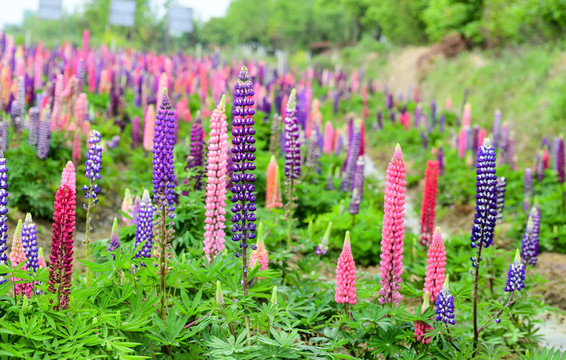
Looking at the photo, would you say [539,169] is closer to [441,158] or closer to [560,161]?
[560,161]

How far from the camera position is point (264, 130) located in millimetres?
9789

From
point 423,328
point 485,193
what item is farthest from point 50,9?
point 423,328

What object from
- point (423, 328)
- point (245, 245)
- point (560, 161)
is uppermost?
point (560, 161)

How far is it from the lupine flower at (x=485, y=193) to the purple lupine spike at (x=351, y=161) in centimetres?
400

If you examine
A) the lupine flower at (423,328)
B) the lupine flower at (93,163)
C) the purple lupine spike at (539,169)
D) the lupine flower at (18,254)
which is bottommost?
the lupine flower at (423,328)

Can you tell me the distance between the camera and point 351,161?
305 inches

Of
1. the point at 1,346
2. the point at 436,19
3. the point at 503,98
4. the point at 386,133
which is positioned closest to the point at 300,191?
the point at 1,346

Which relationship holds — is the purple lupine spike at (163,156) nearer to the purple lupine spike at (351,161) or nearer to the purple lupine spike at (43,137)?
the purple lupine spike at (43,137)

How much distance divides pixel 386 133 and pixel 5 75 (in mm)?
9271

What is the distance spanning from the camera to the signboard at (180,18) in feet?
80.5

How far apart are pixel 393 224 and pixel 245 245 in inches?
37.6

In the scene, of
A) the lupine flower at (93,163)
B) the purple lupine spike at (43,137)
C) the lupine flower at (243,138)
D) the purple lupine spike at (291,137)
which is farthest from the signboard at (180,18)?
the lupine flower at (243,138)

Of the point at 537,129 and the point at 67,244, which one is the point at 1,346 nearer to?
the point at 67,244

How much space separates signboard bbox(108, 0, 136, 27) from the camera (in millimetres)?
22938
